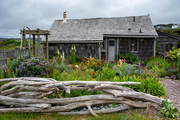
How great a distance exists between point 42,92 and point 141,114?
293 cm

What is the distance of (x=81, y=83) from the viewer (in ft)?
16.1

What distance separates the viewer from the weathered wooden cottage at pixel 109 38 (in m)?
15.7

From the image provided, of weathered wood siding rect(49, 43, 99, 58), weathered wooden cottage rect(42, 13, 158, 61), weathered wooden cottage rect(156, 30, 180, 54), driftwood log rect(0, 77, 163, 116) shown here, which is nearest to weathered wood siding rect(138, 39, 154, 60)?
weathered wooden cottage rect(42, 13, 158, 61)

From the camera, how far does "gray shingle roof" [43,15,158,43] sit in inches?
634

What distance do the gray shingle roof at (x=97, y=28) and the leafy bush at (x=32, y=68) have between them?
859 centimetres

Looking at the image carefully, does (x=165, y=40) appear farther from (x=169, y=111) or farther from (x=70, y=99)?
(x=70, y=99)

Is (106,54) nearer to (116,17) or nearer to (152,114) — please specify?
(116,17)

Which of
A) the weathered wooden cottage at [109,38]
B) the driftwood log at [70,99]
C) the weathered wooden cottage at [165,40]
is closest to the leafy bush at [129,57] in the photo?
the weathered wooden cottage at [109,38]

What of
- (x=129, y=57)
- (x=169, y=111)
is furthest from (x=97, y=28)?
(x=169, y=111)

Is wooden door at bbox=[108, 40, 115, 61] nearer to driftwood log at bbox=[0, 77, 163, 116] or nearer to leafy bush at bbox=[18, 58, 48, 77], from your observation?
leafy bush at bbox=[18, 58, 48, 77]

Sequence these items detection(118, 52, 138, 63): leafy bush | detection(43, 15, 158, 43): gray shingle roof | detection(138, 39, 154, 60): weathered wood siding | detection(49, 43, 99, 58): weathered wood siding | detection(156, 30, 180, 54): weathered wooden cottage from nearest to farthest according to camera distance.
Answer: detection(49, 43, 99, 58): weathered wood siding, detection(118, 52, 138, 63): leafy bush, detection(43, 15, 158, 43): gray shingle roof, detection(138, 39, 154, 60): weathered wood siding, detection(156, 30, 180, 54): weathered wooden cottage

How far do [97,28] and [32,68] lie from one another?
37.6 ft

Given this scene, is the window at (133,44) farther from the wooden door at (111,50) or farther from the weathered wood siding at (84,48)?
the weathered wood siding at (84,48)

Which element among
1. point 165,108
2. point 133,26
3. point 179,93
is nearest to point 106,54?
point 133,26
